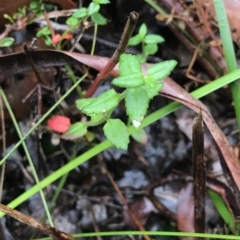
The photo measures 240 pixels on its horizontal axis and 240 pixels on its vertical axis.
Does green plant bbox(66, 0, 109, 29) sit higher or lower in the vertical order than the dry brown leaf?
higher

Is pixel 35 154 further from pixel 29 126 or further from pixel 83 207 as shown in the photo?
pixel 83 207

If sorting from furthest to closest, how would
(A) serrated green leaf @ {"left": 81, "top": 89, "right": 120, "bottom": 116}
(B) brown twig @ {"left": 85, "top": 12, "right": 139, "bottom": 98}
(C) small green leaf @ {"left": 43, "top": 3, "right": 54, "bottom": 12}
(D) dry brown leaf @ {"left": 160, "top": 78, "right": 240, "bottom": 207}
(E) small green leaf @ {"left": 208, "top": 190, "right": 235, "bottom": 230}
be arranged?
(C) small green leaf @ {"left": 43, "top": 3, "right": 54, "bottom": 12} < (E) small green leaf @ {"left": 208, "top": 190, "right": 235, "bottom": 230} < (D) dry brown leaf @ {"left": 160, "top": 78, "right": 240, "bottom": 207} < (A) serrated green leaf @ {"left": 81, "top": 89, "right": 120, "bottom": 116} < (B) brown twig @ {"left": 85, "top": 12, "right": 139, "bottom": 98}

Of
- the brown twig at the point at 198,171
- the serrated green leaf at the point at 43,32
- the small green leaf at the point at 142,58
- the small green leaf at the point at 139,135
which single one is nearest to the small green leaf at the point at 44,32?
the serrated green leaf at the point at 43,32

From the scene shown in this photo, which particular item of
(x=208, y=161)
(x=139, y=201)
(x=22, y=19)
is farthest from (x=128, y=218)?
(x=22, y=19)

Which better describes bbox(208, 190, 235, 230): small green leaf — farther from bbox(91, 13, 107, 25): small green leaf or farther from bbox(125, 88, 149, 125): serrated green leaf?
bbox(91, 13, 107, 25): small green leaf

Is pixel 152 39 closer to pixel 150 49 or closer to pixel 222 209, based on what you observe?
pixel 150 49

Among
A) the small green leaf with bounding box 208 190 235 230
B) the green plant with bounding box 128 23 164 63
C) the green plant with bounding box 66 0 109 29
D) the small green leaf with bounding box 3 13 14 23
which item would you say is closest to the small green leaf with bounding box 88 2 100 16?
the green plant with bounding box 66 0 109 29
